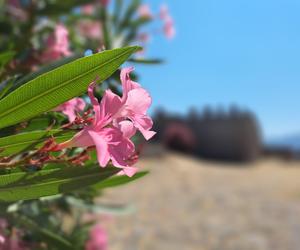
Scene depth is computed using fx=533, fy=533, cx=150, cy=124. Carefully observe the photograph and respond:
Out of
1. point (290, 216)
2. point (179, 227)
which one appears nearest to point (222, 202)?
point (290, 216)

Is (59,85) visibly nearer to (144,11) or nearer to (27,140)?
(27,140)

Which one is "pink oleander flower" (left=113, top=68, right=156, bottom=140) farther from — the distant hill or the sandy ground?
the distant hill

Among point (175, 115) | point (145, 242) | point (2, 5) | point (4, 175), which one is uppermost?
point (175, 115)

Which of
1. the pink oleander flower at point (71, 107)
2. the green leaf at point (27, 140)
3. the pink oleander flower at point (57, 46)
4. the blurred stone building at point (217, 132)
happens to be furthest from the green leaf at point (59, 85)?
the blurred stone building at point (217, 132)

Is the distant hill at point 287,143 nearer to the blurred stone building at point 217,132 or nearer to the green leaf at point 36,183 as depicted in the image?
the blurred stone building at point 217,132

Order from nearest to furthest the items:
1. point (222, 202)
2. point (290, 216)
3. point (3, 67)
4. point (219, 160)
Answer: point (3, 67) → point (290, 216) → point (222, 202) → point (219, 160)

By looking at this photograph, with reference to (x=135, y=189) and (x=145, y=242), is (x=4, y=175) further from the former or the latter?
(x=135, y=189)

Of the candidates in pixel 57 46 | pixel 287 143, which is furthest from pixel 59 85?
pixel 287 143
